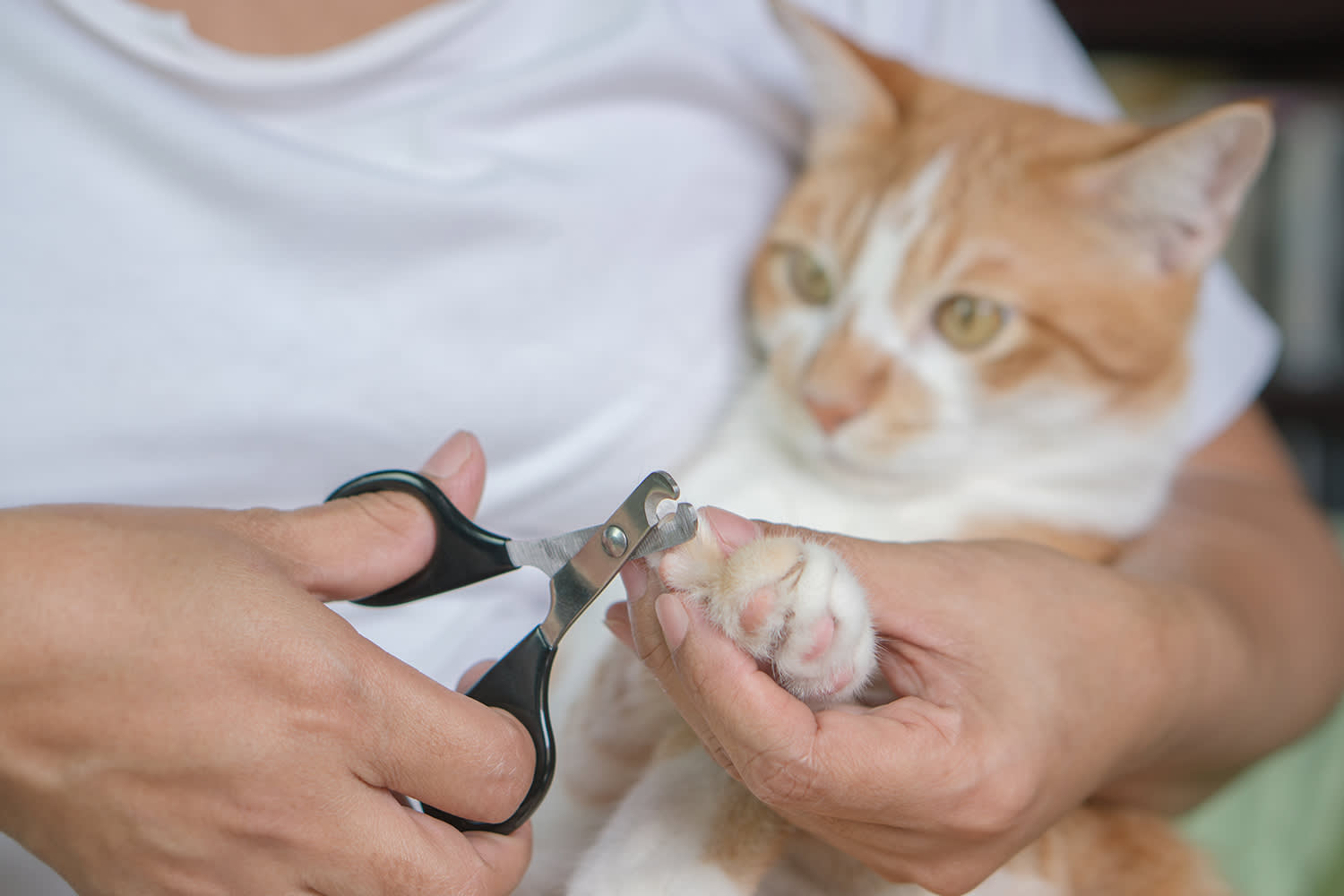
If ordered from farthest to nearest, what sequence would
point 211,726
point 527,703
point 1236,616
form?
point 1236,616
point 527,703
point 211,726

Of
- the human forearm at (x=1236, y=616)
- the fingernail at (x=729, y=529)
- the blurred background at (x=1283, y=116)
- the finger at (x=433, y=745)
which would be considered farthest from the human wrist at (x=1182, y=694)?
the blurred background at (x=1283, y=116)

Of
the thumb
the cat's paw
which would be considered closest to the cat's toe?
the cat's paw

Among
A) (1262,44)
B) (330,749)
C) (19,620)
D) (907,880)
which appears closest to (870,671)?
(907,880)

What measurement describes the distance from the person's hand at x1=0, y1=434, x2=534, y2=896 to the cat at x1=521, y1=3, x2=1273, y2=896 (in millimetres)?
275

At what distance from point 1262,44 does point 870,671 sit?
233 centimetres

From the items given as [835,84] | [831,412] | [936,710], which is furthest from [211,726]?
[835,84]

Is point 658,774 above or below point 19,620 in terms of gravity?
below

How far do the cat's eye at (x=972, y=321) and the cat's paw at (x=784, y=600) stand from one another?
50 cm

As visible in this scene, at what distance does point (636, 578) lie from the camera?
57 centimetres

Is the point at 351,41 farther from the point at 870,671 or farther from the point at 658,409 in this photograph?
the point at 870,671

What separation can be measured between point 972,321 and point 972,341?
0.02 metres

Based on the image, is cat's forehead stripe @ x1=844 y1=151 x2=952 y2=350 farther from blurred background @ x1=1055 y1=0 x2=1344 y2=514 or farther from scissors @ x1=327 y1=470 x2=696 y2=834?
blurred background @ x1=1055 y1=0 x2=1344 y2=514

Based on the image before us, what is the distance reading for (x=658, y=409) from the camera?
1.02 meters

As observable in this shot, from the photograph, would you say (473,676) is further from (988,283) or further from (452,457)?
(988,283)
